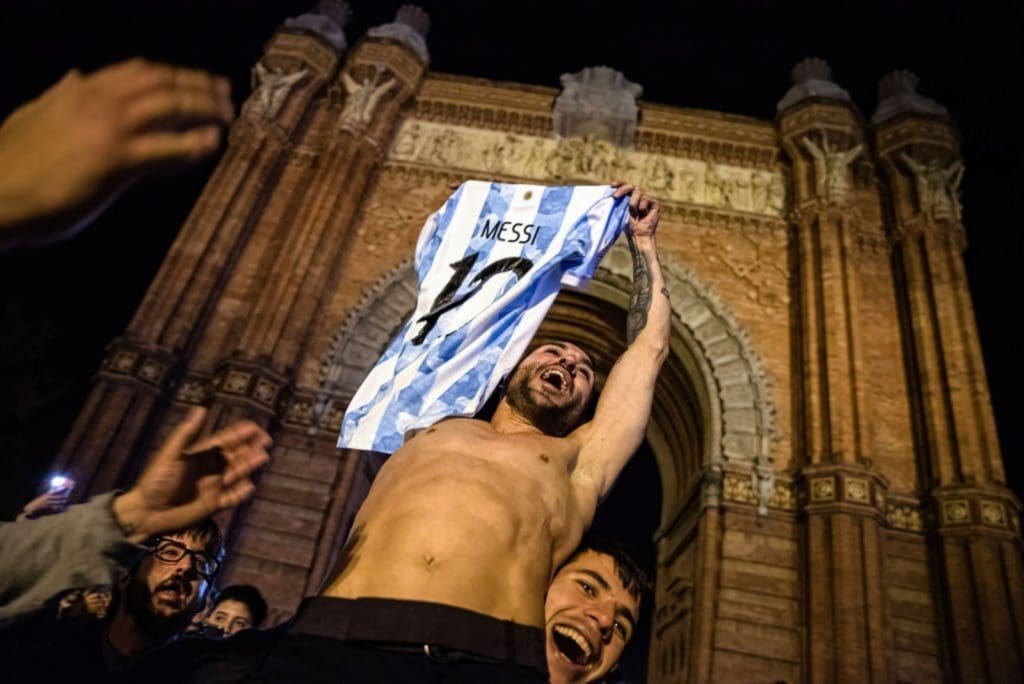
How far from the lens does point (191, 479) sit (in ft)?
4.43

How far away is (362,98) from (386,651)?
12.3 metres

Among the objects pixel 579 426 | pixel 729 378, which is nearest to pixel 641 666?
pixel 729 378

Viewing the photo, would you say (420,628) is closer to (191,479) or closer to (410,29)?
(191,479)

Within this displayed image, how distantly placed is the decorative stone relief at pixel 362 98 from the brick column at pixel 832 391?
810 cm

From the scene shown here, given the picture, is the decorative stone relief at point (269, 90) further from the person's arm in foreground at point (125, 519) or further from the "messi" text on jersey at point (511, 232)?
the person's arm in foreground at point (125, 519)

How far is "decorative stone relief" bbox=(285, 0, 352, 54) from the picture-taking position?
511 inches

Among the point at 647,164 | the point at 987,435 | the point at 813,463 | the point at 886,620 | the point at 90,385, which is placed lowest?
the point at 886,620

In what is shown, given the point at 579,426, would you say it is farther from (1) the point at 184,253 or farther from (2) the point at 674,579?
(1) the point at 184,253

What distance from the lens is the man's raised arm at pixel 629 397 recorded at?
241cm

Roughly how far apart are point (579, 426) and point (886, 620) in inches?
276

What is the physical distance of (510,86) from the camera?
1340cm

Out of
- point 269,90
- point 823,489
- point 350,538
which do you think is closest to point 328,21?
point 269,90

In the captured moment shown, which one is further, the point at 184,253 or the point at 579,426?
the point at 184,253

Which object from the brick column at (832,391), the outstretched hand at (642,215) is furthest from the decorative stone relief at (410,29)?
the outstretched hand at (642,215)
